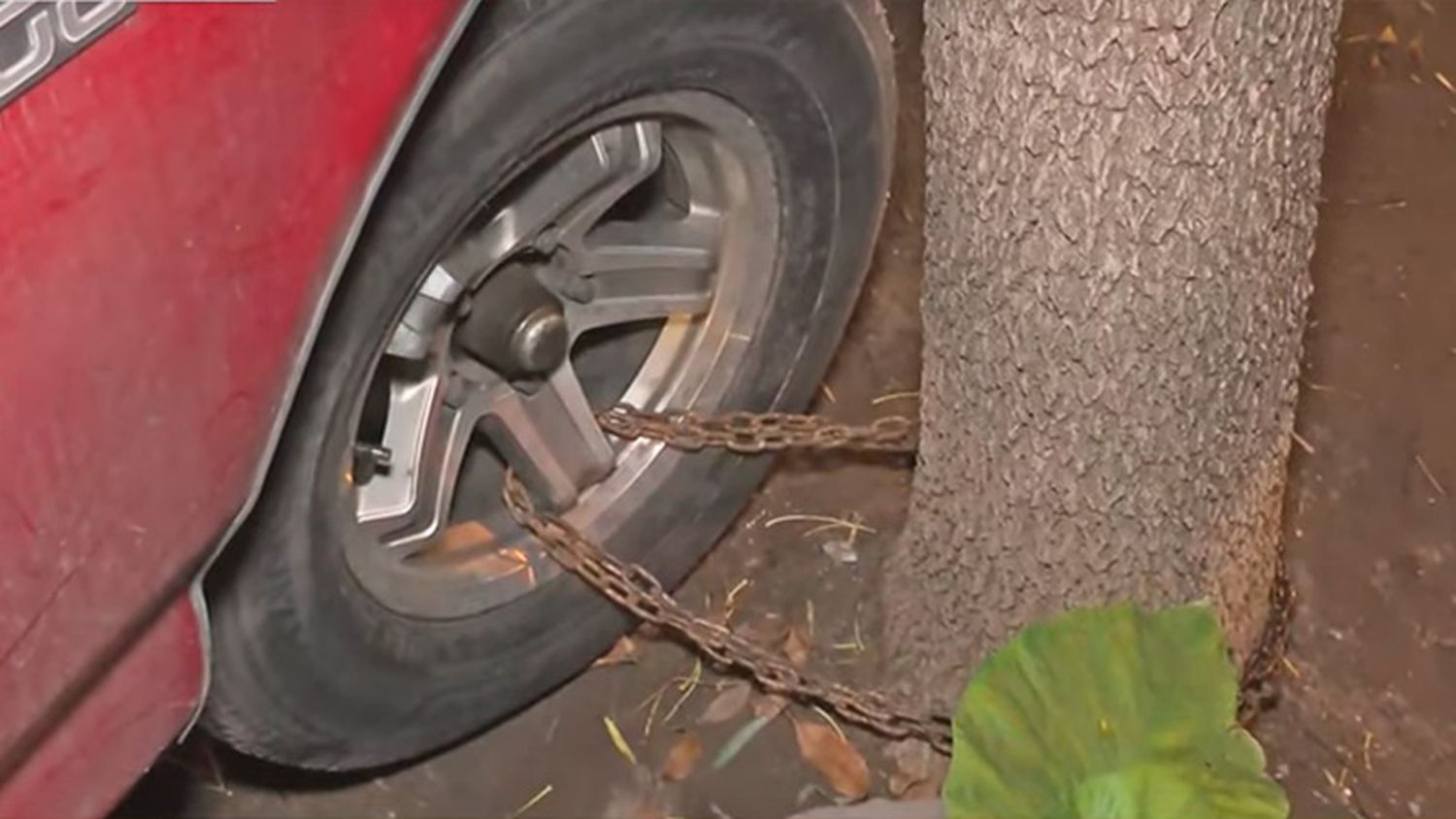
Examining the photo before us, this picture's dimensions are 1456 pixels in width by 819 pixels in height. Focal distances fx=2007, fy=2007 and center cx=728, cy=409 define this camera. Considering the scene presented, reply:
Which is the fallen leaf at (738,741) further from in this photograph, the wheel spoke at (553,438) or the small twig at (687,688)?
the wheel spoke at (553,438)

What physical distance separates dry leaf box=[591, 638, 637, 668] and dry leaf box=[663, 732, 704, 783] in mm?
136

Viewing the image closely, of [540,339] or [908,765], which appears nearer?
[540,339]

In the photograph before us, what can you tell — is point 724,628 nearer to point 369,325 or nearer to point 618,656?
point 618,656

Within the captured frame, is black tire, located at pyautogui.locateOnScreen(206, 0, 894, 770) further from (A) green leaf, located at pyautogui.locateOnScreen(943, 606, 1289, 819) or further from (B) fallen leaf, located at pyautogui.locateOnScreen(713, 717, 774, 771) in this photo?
(A) green leaf, located at pyautogui.locateOnScreen(943, 606, 1289, 819)

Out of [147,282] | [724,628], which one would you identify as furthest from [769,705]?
[147,282]

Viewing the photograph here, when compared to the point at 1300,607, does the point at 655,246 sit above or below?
above

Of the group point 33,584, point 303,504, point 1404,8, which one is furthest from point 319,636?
point 1404,8

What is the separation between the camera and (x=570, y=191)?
2.14m

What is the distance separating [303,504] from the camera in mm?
1984

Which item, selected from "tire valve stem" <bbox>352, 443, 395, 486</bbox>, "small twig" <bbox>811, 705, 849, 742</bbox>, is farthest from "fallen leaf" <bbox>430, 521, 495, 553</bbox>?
"small twig" <bbox>811, 705, 849, 742</bbox>

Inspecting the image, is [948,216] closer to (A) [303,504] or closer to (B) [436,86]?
(B) [436,86]

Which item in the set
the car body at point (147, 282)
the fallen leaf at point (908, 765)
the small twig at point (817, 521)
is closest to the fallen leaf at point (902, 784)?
the fallen leaf at point (908, 765)

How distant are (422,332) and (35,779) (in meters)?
0.58

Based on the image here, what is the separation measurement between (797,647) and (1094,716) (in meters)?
0.97
